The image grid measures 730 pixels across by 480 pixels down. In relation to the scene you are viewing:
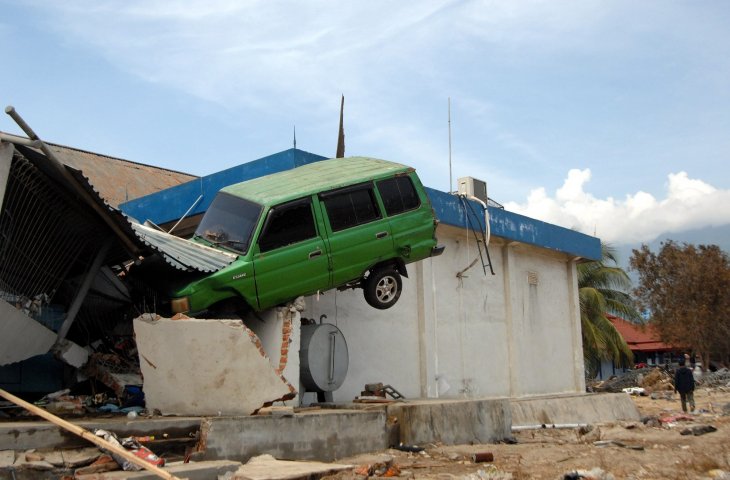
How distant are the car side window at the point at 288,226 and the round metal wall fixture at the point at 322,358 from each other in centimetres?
176

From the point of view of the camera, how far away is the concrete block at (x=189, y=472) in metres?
5.84

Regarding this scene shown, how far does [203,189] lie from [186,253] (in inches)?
182

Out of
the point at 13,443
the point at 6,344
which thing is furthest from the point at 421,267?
the point at 13,443

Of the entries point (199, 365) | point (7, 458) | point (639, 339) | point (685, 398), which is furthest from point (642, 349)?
point (7, 458)

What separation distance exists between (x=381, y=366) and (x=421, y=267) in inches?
83.9

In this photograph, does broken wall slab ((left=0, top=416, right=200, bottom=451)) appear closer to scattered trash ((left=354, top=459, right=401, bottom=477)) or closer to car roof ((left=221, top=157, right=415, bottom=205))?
scattered trash ((left=354, top=459, right=401, bottom=477))

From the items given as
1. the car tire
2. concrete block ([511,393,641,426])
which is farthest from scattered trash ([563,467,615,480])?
concrete block ([511,393,641,426])

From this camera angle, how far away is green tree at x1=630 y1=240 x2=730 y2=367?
39.0 metres

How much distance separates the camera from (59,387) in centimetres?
981

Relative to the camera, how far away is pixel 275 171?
496 inches

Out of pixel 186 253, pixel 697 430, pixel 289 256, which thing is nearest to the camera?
pixel 186 253

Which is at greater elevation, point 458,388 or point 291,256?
point 291,256

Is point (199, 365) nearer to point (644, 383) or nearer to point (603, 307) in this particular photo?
point (644, 383)

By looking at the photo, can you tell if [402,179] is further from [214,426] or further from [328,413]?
[214,426]
